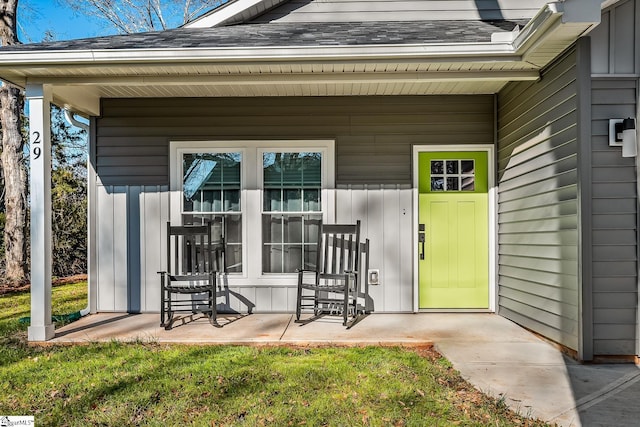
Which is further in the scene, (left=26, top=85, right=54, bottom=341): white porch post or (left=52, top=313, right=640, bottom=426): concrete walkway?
(left=26, top=85, right=54, bottom=341): white porch post

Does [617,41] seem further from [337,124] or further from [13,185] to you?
[13,185]

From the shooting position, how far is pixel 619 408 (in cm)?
251

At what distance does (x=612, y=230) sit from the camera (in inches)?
128

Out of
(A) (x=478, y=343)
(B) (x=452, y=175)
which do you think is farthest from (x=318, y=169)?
(A) (x=478, y=343)

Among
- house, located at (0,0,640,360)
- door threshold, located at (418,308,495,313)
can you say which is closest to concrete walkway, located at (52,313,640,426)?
door threshold, located at (418,308,495,313)

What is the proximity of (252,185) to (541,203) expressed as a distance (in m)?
2.87

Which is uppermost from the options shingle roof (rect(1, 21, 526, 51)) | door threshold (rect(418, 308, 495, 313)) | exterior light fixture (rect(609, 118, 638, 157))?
shingle roof (rect(1, 21, 526, 51))

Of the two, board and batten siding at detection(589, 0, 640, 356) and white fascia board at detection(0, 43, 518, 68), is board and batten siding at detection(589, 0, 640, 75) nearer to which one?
board and batten siding at detection(589, 0, 640, 356)

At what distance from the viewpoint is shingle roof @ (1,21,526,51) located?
3.68 metres

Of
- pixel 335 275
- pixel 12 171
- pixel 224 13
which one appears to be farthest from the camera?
pixel 12 171

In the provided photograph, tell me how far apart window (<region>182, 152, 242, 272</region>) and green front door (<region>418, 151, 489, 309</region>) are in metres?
2.02

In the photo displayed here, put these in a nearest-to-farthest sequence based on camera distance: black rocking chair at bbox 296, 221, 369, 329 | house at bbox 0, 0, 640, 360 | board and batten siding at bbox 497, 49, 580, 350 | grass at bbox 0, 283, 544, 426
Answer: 1. grass at bbox 0, 283, 544, 426
2. board and batten siding at bbox 497, 49, 580, 350
3. black rocking chair at bbox 296, 221, 369, 329
4. house at bbox 0, 0, 640, 360

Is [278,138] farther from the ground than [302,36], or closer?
closer

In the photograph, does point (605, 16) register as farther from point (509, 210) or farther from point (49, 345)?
point (49, 345)
